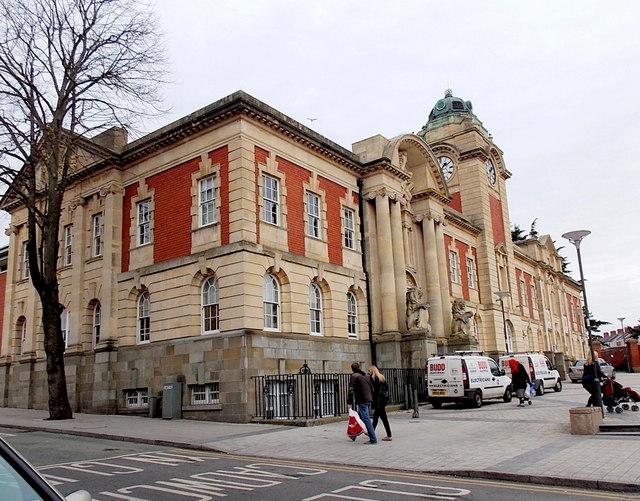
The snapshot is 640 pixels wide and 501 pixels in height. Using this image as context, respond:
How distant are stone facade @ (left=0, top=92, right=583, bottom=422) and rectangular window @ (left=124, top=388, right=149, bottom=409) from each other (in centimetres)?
7

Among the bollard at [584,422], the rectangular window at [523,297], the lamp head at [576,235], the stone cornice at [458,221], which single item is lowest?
the bollard at [584,422]

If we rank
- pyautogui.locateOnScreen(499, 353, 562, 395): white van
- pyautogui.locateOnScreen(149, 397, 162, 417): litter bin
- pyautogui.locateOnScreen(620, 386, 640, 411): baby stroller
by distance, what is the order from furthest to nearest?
pyautogui.locateOnScreen(499, 353, 562, 395): white van, pyautogui.locateOnScreen(149, 397, 162, 417): litter bin, pyautogui.locateOnScreen(620, 386, 640, 411): baby stroller

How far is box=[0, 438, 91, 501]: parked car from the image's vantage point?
286 cm

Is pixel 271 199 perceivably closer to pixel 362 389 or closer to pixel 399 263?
pixel 399 263

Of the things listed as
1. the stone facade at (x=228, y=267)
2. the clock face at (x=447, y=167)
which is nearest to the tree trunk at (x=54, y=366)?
the stone facade at (x=228, y=267)

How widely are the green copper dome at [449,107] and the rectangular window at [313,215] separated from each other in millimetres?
25905

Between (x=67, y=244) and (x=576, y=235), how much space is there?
2207cm

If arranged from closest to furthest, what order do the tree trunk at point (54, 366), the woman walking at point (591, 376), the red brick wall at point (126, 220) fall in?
the woman walking at point (591, 376) < the tree trunk at point (54, 366) < the red brick wall at point (126, 220)

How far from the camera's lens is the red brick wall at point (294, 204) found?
75.6 ft

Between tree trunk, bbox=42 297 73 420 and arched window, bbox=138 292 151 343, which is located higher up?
arched window, bbox=138 292 151 343

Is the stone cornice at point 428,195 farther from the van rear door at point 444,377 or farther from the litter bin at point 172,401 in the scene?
the litter bin at point 172,401

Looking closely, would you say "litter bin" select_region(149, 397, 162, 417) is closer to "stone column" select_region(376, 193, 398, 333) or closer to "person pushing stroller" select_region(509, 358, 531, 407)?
"stone column" select_region(376, 193, 398, 333)

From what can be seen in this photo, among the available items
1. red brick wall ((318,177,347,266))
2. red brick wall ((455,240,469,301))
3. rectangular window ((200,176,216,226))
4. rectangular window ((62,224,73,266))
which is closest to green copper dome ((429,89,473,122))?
red brick wall ((455,240,469,301))

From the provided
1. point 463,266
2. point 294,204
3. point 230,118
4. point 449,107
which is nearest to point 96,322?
point 294,204
